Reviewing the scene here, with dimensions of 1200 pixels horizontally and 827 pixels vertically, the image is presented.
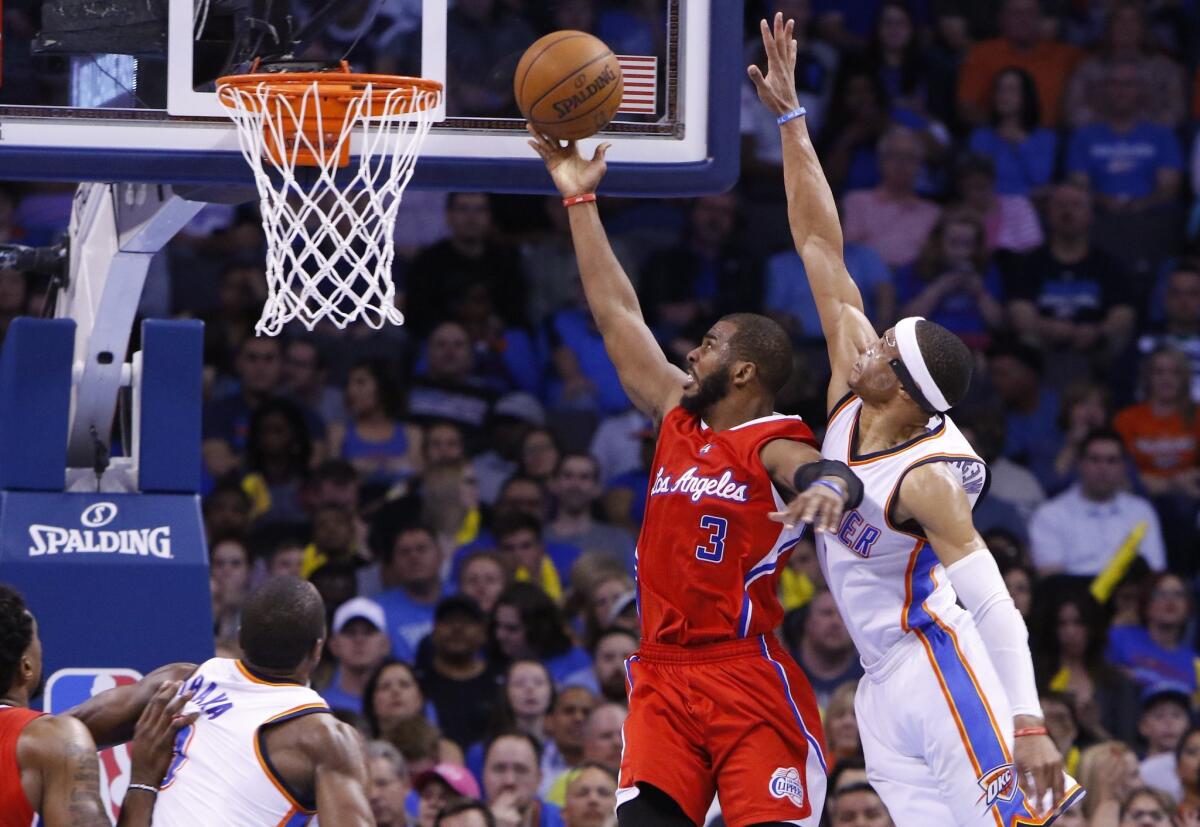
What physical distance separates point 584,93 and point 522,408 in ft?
16.6

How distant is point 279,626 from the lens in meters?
5.14

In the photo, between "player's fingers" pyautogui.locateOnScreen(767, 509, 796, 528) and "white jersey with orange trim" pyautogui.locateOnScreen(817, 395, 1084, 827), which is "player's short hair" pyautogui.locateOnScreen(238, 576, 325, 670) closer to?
"player's fingers" pyautogui.locateOnScreen(767, 509, 796, 528)

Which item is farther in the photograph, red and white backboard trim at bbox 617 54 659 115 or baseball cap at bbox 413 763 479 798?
baseball cap at bbox 413 763 479 798

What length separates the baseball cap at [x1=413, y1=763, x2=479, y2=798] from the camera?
772cm

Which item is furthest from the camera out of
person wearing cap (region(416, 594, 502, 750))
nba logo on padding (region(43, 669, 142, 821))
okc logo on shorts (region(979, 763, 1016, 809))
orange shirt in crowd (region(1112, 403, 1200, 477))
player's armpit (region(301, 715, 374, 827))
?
orange shirt in crowd (region(1112, 403, 1200, 477))

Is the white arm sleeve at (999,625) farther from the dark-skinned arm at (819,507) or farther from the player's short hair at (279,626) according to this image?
the player's short hair at (279,626)

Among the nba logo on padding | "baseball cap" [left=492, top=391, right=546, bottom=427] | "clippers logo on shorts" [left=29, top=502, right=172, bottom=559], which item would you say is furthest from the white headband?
"baseball cap" [left=492, top=391, right=546, bottom=427]

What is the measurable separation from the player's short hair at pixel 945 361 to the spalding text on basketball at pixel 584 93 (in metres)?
1.14

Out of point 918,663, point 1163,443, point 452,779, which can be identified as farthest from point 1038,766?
point 1163,443

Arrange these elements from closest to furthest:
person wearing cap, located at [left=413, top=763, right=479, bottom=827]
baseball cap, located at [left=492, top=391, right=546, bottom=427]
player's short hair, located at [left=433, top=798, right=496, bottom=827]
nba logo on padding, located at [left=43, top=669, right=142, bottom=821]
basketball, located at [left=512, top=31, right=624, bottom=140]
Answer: basketball, located at [left=512, top=31, right=624, bottom=140] → nba logo on padding, located at [left=43, top=669, right=142, bottom=821] → player's short hair, located at [left=433, top=798, right=496, bottom=827] → person wearing cap, located at [left=413, top=763, right=479, bottom=827] → baseball cap, located at [left=492, top=391, right=546, bottom=427]

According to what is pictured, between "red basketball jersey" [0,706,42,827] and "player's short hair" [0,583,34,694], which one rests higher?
"player's short hair" [0,583,34,694]

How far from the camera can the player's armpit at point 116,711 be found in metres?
5.27

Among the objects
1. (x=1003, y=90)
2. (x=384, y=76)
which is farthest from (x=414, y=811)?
(x=1003, y=90)

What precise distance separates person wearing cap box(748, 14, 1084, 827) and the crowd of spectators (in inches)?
90.3
